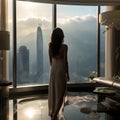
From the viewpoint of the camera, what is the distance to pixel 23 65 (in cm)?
800

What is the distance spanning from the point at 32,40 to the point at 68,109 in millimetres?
3391

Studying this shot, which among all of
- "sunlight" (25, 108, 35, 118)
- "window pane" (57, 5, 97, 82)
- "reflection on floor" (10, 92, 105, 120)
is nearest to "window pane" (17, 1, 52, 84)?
"window pane" (57, 5, 97, 82)

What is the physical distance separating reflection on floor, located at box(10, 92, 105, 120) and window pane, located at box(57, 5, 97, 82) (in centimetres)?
215

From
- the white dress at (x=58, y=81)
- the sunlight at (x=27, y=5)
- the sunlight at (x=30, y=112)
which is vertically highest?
the sunlight at (x=27, y=5)

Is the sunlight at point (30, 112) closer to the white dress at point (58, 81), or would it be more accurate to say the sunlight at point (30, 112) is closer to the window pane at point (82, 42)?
the white dress at point (58, 81)

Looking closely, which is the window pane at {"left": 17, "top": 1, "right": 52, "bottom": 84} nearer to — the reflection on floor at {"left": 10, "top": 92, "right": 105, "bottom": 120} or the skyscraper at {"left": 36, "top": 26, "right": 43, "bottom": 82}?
the skyscraper at {"left": 36, "top": 26, "right": 43, "bottom": 82}

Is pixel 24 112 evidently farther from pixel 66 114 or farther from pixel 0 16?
pixel 0 16

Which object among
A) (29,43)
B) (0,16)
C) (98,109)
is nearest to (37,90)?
(29,43)

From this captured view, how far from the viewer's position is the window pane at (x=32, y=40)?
25.8 ft

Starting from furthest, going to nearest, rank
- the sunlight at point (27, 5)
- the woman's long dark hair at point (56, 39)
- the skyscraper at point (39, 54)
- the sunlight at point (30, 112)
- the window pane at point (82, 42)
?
the window pane at point (82, 42), the skyscraper at point (39, 54), the sunlight at point (27, 5), the sunlight at point (30, 112), the woman's long dark hair at point (56, 39)

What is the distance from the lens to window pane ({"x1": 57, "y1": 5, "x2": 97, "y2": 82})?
8672mm

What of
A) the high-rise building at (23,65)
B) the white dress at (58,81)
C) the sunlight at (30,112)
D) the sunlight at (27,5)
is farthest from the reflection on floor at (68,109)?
the sunlight at (27,5)

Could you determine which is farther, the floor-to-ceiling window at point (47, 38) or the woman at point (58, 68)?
the floor-to-ceiling window at point (47, 38)

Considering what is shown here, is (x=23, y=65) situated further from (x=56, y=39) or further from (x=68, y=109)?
(x=56, y=39)
